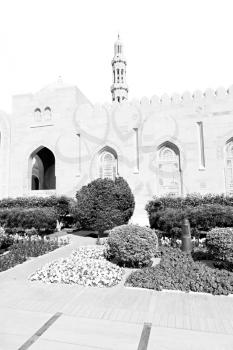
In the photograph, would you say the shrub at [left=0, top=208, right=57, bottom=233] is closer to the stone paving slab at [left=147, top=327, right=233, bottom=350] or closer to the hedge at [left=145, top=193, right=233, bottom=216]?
the hedge at [left=145, top=193, right=233, bottom=216]

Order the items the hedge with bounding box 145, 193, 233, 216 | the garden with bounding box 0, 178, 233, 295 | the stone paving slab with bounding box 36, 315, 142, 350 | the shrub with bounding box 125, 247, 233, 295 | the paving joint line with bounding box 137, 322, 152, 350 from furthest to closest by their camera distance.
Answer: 1. the hedge with bounding box 145, 193, 233, 216
2. the garden with bounding box 0, 178, 233, 295
3. the shrub with bounding box 125, 247, 233, 295
4. the stone paving slab with bounding box 36, 315, 142, 350
5. the paving joint line with bounding box 137, 322, 152, 350

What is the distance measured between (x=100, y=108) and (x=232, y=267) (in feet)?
66.9

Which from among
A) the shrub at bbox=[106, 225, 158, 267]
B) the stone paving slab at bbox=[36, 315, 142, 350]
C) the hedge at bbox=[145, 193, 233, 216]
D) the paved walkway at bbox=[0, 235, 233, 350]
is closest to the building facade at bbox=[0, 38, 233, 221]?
the hedge at bbox=[145, 193, 233, 216]

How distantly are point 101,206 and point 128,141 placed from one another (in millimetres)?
11565

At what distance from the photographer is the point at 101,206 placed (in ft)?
43.6

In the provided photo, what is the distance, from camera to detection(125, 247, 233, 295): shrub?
19.5 feet

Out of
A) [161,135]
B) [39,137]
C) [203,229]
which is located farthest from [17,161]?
[203,229]

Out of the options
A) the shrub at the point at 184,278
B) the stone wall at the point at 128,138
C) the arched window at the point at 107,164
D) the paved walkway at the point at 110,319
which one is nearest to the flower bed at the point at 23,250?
the paved walkway at the point at 110,319

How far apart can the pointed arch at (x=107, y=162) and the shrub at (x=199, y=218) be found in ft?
39.2

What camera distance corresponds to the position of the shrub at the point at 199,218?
11508 millimetres

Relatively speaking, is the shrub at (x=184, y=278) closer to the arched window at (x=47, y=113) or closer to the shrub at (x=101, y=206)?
the shrub at (x=101, y=206)

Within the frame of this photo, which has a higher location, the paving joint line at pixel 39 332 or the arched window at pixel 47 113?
the arched window at pixel 47 113

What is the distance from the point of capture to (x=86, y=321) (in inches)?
177

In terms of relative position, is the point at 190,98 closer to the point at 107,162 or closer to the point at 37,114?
the point at 107,162
